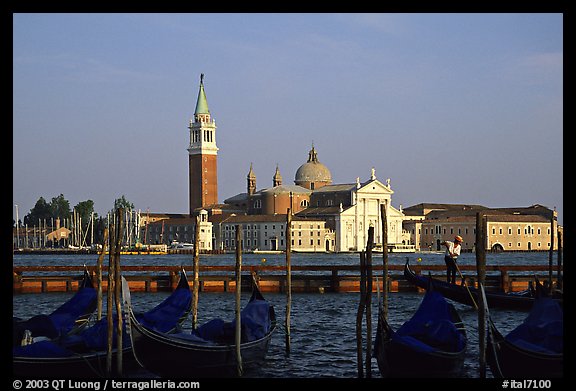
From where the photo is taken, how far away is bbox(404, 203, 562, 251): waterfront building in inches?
3127

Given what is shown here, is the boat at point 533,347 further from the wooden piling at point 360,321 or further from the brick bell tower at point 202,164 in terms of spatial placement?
the brick bell tower at point 202,164

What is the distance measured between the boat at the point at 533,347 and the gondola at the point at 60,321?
4569 millimetres

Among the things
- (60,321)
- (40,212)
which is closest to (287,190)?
(40,212)

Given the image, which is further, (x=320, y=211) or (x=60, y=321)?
(x=320, y=211)

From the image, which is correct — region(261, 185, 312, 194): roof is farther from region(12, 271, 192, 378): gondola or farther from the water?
region(12, 271, 192, 378): gondola

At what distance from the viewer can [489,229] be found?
79.5m

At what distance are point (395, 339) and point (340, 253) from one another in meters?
68.2

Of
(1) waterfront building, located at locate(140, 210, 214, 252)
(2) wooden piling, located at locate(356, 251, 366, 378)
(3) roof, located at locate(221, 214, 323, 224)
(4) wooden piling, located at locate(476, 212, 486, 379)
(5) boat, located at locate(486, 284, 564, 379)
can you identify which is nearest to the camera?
(5) boat, located at locate(486, 284, 564, 379)

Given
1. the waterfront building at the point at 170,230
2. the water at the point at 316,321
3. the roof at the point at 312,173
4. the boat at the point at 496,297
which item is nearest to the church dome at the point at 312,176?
the roof at the point at 312,173

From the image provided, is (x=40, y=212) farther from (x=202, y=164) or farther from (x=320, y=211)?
(x=320, y=211)

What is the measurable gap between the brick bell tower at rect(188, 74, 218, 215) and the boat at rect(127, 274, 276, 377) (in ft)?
236

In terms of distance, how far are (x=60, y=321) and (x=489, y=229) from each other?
70187mm

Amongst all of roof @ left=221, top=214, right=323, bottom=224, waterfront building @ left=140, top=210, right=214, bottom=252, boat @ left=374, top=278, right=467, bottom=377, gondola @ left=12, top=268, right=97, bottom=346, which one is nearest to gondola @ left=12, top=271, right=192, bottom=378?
gondola @ left=12, top=268, right=97, bottom=346

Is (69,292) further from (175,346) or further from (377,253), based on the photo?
(377,253)
